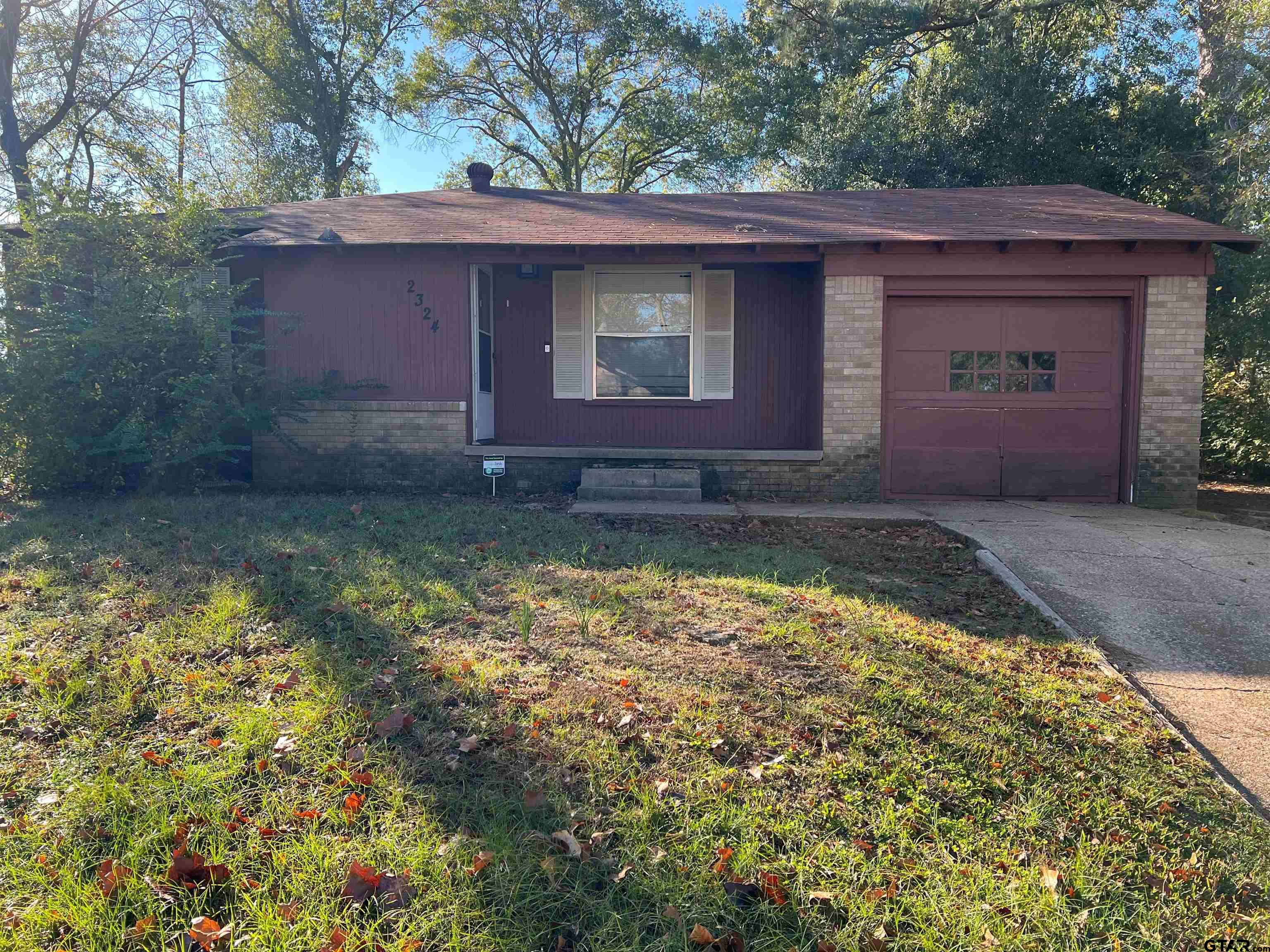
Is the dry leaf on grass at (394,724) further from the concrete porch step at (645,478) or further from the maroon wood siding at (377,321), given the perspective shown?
the maroon wood siding at (377,321)

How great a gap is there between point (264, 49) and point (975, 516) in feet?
76.4

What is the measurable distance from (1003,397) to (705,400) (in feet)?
11.4

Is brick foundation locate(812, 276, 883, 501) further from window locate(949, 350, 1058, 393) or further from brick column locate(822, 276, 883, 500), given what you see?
window locate(949, 350, 1058, 393)

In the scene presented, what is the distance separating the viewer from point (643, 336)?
971 centimetres

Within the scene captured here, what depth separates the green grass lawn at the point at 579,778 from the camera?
2.07m

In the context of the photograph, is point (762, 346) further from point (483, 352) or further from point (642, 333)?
point (483, 352)

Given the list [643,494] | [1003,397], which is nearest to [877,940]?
[643,494]

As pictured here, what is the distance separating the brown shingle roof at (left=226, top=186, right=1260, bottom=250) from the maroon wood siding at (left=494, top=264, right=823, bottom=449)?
0.83 meters

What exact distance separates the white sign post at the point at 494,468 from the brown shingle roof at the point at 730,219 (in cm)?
242

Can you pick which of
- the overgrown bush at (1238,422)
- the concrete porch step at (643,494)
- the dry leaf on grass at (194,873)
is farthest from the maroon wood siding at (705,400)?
the dry leaf on grass at (194,873)

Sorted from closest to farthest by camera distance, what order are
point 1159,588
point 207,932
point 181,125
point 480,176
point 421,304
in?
point 207,932
point 1159,588
point 421,304
point 480,176
point 181,125

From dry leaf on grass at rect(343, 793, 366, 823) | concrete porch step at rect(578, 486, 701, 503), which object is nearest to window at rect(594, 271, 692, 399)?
concrete porch step at rect(578, 486, 701, 503)

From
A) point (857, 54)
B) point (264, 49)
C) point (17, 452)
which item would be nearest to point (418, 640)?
point (17, 452)

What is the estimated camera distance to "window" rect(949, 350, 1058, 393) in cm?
855
